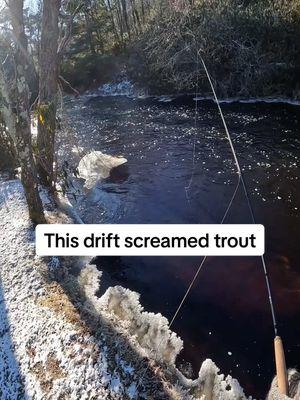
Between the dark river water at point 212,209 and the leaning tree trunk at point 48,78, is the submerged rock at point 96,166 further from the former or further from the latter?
the leaning tree trunk at point 48,78

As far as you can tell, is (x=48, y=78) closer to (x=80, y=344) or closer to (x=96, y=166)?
(x=96, y=166)

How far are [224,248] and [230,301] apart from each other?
857mm

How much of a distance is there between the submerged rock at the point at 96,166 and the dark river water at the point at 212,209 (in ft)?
0.97

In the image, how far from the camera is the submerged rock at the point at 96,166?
35.1ft

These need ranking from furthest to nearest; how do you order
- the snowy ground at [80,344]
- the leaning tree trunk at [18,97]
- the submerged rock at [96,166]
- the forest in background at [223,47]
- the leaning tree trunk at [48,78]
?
the forest in background at [223,47] < the submerged rock at [96,166] < the leaning tree trunk at [48,78] < the leaning tree trunk at [18,97] < the snowy ground at [80,344]

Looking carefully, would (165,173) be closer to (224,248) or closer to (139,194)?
(139,194)

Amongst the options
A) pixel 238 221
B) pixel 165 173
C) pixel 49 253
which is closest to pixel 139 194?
pixel 165 173

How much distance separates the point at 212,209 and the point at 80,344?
4.71m

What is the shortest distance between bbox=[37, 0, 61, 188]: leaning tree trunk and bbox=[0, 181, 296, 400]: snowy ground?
2657mm

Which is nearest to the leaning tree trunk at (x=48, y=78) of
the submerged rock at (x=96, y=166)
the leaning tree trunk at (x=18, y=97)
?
the leaning tree trunk at (x=18, y=97)

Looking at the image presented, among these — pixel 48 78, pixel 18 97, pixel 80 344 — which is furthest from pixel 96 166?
pixel 80 344

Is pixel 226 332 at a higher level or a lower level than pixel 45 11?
lower

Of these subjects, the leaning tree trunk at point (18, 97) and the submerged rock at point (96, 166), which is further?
the submerged rock at point (96, 166)

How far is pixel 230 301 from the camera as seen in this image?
5.83m
